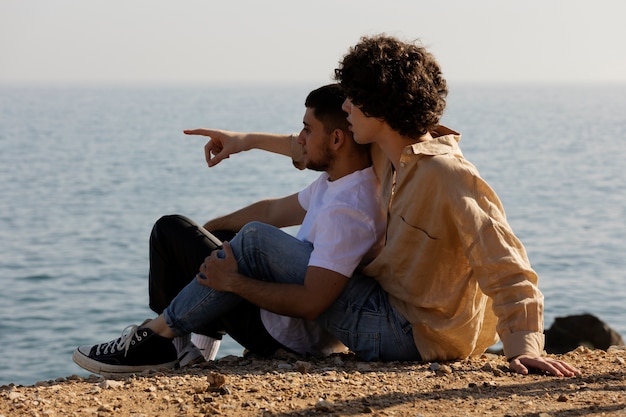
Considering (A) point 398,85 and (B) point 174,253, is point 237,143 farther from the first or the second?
(A) point 398,85

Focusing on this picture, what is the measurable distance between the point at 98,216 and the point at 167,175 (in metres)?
13.2

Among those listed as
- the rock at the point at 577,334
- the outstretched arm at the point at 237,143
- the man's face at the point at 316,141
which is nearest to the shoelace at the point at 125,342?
the outstretched arm at the point at 237,143

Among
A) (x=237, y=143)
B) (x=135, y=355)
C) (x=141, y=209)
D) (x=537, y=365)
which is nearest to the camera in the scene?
(x=537, y=365)

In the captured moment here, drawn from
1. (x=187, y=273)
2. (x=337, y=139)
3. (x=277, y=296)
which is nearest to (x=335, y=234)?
(x=277, y=296)

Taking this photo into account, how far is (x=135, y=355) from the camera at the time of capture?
504 cm

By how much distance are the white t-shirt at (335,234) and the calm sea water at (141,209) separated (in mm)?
11921

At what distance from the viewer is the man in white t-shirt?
4.67 m

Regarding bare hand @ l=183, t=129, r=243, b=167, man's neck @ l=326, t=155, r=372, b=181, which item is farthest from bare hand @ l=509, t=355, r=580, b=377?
bare hand @ l=183, t=129, r=243, b=167

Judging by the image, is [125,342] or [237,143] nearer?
[125,342]

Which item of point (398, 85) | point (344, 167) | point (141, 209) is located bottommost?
point (141, 209)

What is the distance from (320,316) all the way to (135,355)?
3.05 feet

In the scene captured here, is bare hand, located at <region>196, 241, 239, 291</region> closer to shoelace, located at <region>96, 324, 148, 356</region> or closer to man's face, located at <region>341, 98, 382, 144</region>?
shoelace, located at <region>96, 324, 148, 356</region>

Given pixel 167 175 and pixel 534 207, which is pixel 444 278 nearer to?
pixel 534 207

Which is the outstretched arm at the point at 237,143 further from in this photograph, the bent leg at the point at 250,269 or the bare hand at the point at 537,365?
the bare hand at the point at 537,365
